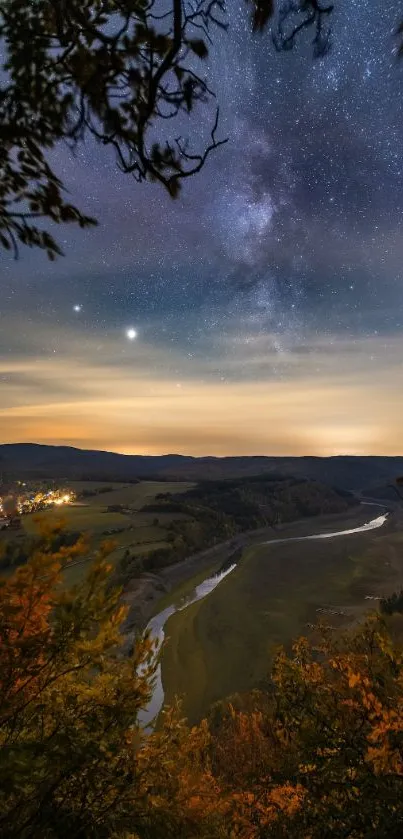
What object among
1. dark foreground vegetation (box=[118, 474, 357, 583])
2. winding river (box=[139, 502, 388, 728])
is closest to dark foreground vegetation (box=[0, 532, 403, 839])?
winding river (box=[139, 502, 388, 728])

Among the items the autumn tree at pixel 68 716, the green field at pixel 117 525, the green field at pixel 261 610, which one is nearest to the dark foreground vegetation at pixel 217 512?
the green field at pixel 117 525

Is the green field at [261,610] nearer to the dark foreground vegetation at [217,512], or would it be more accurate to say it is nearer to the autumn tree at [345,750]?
the dark foreground vegetation at [217,512]

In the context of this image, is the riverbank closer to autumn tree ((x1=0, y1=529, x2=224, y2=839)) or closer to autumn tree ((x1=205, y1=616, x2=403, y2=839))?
autumn tree ((x1=205, y1=616, x2=403, y2=839))

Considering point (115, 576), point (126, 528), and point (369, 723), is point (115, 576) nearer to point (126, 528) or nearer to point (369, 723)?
point (126, 528)

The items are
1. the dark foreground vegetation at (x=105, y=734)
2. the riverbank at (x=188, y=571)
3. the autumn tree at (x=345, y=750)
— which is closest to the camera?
the dark foreground vegetation at (x=105, y=734)

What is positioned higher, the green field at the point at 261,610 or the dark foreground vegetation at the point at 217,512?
the dark foreground vegetation at the point at 217,512

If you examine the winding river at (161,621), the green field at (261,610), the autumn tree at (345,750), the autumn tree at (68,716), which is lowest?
the winding river at (161,621)
